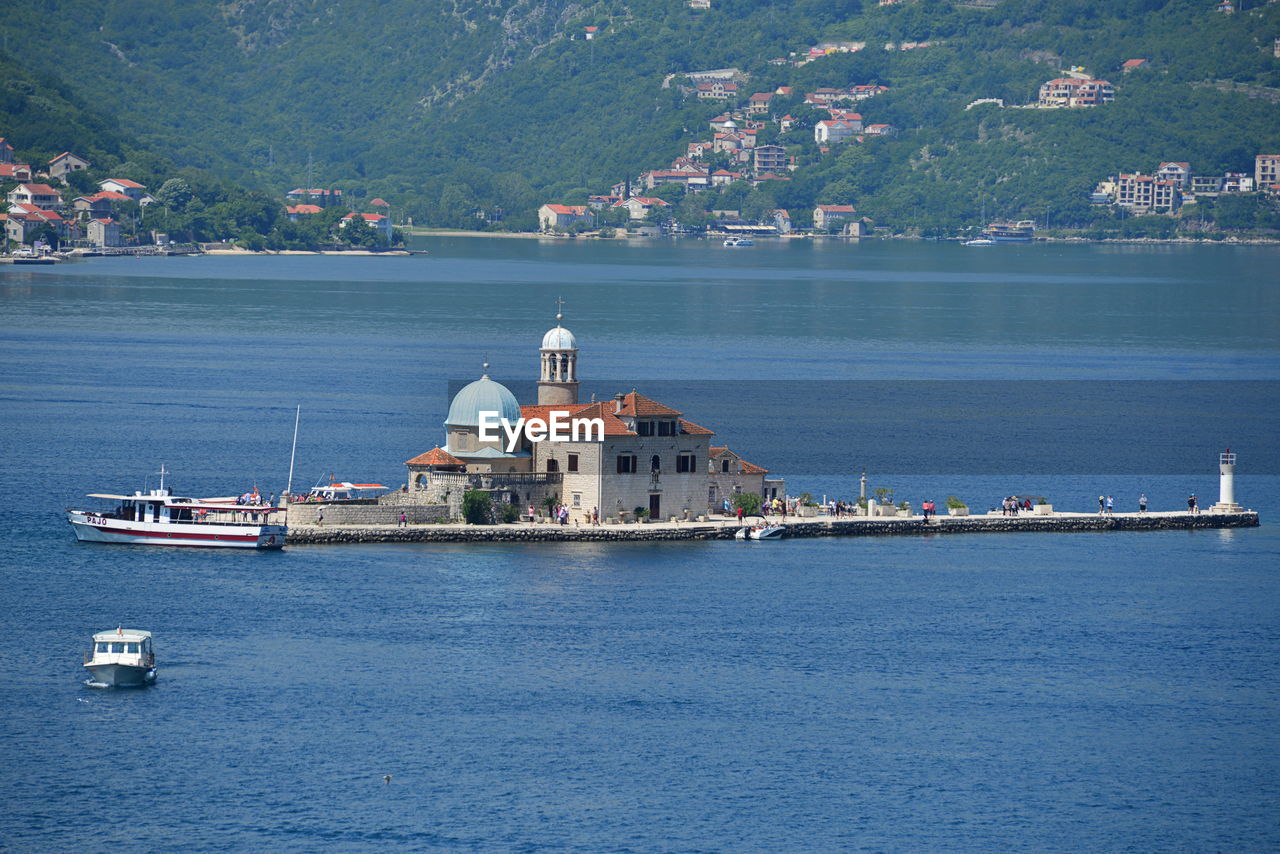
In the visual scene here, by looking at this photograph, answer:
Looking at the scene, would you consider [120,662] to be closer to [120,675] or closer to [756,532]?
[120,675]

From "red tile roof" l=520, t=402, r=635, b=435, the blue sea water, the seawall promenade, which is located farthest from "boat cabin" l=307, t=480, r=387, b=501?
"red tile roof" l=520, t=402, r=635, b=435

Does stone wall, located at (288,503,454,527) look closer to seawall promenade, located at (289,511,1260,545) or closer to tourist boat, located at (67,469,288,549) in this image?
seawall promenade, located at (289,511,1260,545)

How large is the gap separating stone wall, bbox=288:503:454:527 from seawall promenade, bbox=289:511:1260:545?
39cm

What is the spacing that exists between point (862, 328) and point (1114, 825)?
12848 cm

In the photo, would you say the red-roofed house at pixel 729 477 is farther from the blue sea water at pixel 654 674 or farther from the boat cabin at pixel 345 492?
the boat cabin at pixel 345 492

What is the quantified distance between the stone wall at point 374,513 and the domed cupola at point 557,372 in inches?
238

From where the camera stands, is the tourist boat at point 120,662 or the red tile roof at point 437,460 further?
the red tile roof at point 437,460

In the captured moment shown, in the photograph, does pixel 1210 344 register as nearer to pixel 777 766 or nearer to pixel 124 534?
pixel 124 534

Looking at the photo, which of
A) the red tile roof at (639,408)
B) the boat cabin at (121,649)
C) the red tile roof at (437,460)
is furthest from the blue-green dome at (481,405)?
the boat cabin at (121,649)

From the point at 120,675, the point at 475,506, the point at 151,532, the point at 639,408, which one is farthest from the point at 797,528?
the point at 120,675

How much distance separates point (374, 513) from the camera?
2916 inches

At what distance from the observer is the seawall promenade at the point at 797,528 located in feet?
240

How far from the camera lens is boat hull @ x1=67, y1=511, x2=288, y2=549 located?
7231 cm

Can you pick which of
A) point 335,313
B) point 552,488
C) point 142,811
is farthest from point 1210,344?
point 142,811
